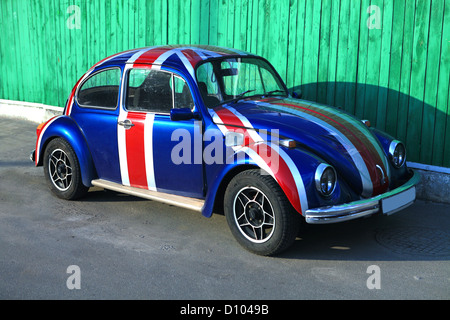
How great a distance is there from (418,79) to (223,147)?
2.89 metres

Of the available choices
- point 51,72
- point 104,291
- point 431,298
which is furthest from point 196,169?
point 51,72

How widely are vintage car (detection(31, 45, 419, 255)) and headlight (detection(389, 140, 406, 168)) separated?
13 mm

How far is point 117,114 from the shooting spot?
6.04 meters

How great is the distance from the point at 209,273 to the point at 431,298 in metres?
1.72

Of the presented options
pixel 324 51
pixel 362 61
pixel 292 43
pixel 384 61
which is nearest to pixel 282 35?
pixel 292 43

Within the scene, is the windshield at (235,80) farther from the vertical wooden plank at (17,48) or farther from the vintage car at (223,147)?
the vertical wooden plank at (17,48)

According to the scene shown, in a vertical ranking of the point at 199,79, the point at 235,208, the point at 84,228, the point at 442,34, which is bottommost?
the point at 84,228

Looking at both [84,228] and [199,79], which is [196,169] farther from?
[84,228]

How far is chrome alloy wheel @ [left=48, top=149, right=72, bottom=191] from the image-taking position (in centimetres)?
660

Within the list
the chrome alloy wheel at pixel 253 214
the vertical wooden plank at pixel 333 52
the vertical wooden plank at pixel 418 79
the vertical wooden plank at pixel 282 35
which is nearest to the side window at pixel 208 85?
the chrome alloy wheel at pixel 253 214

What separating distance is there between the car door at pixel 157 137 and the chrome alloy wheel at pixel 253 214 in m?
0.56

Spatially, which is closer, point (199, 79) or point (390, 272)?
point (390, 272)

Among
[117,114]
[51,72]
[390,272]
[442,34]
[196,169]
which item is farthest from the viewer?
[51,72]

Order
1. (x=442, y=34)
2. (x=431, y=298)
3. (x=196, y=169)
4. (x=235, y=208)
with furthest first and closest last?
(x=442, y=34) → (x=196, y=169) → (x=235, y=208) → (x=431, y=298)
